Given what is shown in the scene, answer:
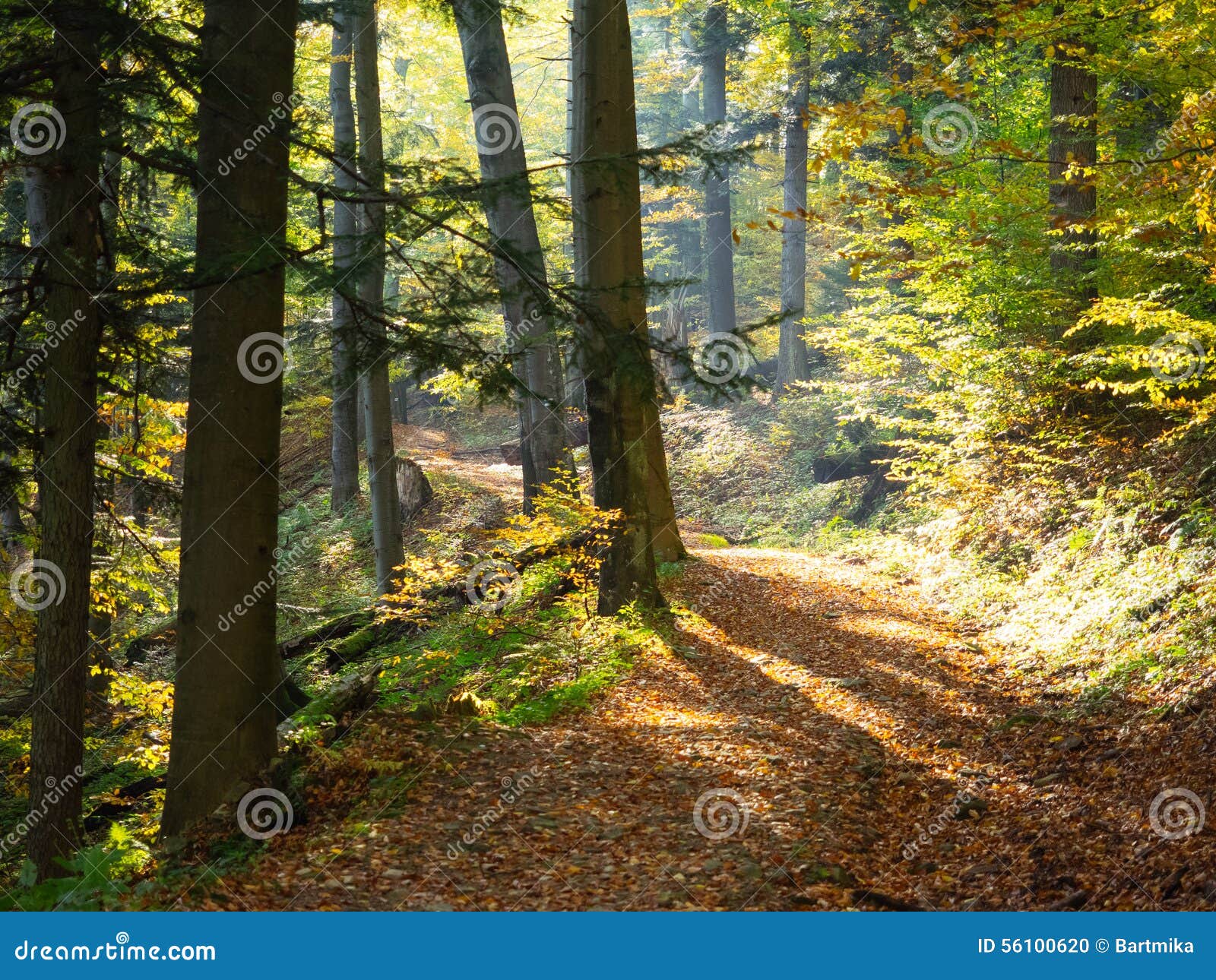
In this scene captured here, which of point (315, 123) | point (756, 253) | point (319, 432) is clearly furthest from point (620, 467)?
point (756, 253)

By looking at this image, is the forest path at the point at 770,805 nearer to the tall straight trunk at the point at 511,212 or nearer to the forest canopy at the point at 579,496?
the forest canopy at the point at 579,496

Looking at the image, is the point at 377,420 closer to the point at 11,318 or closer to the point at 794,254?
the point at 11,318

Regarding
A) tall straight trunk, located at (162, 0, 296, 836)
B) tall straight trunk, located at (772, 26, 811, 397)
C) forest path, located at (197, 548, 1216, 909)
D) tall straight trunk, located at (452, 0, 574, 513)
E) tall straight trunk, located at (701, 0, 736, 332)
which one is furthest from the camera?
tall straight trunk, located at (701, 0, 736, 332)

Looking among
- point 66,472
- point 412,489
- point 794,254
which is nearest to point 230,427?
point 66,472

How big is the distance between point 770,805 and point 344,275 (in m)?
4.16

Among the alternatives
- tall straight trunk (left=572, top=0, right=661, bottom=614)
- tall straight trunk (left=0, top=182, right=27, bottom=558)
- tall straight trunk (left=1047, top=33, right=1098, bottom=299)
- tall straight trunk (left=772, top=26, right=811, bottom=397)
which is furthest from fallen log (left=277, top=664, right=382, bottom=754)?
tall straight trunk (left=772, top=26, right=811, bottom=397)

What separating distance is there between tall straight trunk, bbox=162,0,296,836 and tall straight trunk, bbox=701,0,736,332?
75.5 feet

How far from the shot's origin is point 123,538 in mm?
7871

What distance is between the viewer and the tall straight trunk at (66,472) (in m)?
5.72

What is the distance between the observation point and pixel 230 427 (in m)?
5.21

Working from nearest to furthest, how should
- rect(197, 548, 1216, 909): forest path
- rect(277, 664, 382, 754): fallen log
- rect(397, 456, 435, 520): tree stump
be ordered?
rect(197, 548, 1216, 909): forest path, rect(277, 664, 382, 754): fallen log, rect(397, 456, 435, 520): tree stump

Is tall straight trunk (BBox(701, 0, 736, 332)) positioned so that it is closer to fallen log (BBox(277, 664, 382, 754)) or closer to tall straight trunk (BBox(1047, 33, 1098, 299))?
tall straight trunk (BBox(1047, 33, 1098, 299))

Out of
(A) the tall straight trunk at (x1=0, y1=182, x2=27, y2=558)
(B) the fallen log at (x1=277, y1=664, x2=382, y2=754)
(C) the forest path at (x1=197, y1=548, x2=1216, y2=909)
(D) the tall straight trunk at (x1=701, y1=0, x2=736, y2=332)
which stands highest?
(D) the tall straight trunk at (x1=701, y1=0, x2=736, y2=332)

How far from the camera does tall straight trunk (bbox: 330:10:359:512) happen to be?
6121 millimetres
